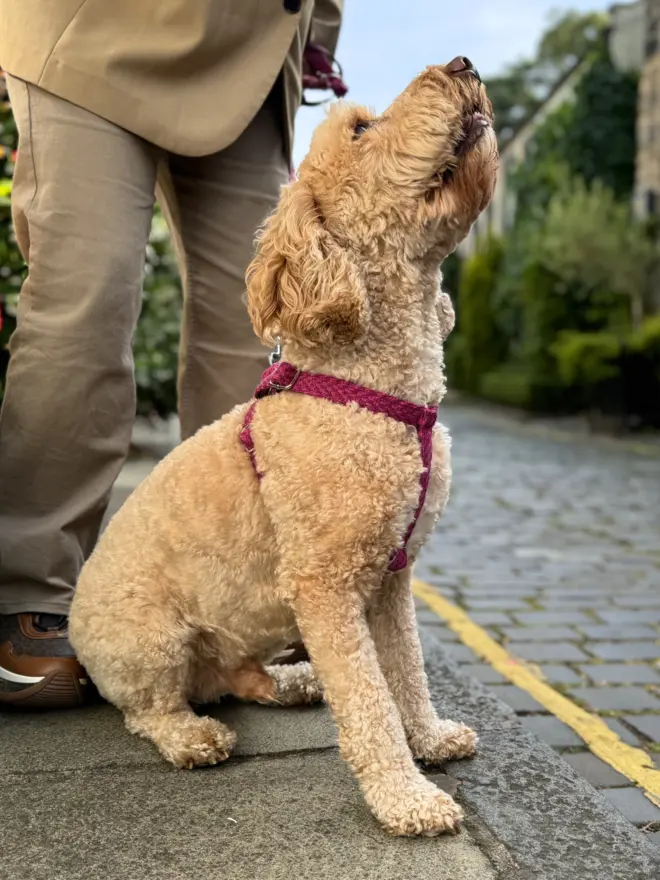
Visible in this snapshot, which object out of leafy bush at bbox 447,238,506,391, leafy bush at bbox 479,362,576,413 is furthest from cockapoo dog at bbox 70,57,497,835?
leafy bush at bbox 447,238,506,391

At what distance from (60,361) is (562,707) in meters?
1.97

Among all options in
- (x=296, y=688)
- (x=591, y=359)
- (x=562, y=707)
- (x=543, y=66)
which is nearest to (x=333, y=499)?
(x=296, y=688)

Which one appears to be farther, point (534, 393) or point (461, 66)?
point (534, 393)

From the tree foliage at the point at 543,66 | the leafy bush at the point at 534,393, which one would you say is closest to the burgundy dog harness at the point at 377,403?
the leafy bush at the point at 534,393

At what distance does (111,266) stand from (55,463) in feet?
1.86

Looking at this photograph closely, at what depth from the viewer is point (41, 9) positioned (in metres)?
2.65

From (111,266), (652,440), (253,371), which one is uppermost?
(111,266)

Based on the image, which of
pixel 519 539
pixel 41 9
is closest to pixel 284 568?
pixel 41 9

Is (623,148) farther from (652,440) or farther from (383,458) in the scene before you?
(383,458)

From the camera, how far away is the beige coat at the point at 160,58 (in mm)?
2605

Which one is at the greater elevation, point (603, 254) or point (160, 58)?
point (160, 58)

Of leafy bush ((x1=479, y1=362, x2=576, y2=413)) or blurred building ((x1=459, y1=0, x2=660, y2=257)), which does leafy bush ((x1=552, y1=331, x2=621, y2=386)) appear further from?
blurred building ((x1=459, y1=0, x2=660, y2=257))

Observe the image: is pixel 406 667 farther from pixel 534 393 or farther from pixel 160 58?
pixel 534 393

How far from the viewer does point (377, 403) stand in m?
2.16
